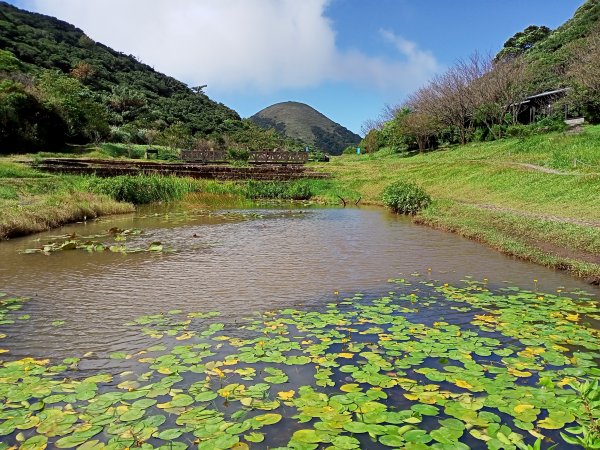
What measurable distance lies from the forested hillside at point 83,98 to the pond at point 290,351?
1065 inches

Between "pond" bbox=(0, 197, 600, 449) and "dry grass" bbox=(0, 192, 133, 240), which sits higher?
"dry grass" bbox=(0, 192, 133, 240)

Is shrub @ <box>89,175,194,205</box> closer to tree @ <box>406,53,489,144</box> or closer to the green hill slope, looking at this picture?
tree @ <box>406,53,489,144</box>

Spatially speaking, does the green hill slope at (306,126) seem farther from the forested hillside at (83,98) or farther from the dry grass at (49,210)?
the dry grass at (49,210)

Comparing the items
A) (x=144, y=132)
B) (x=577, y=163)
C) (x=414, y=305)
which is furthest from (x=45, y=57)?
(x=414, y=305)

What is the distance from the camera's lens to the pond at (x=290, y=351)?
3.96 meters

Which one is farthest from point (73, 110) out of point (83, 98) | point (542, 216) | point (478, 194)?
point (542, 216)

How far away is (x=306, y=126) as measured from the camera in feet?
477

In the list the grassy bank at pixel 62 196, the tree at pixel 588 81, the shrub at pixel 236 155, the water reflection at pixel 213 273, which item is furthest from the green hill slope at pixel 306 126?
the water reflection at pixel 213 273

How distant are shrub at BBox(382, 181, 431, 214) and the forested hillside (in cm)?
2611

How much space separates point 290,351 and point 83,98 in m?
49.6

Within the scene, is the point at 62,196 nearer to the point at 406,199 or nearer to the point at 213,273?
the point at 213,273

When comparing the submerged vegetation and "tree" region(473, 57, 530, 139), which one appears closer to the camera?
the submerged vegetation

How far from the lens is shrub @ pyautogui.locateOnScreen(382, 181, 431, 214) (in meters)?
21.4

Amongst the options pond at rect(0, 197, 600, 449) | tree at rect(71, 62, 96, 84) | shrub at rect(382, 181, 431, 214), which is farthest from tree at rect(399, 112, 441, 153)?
tree at rect(71, 62, 96, 84)
